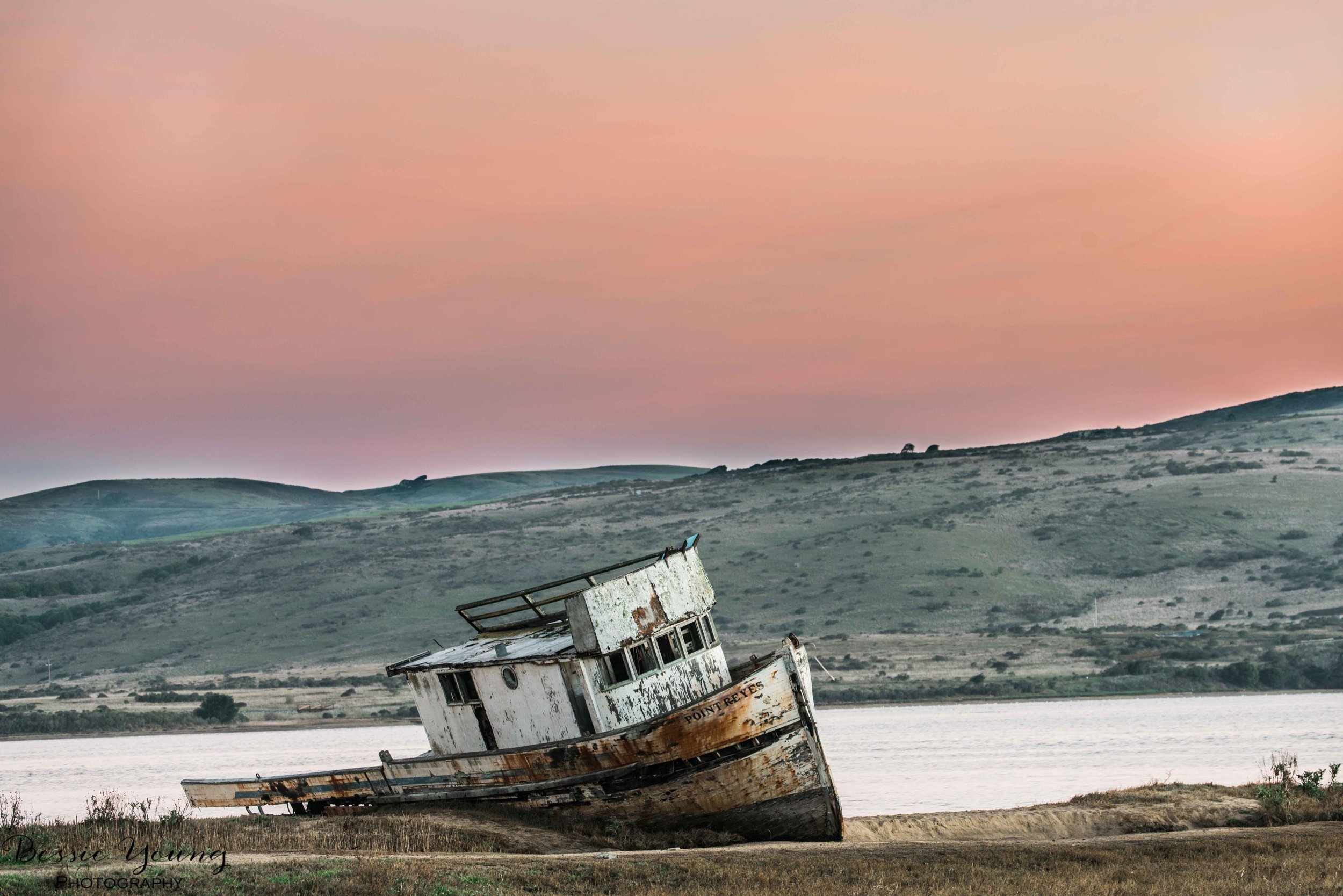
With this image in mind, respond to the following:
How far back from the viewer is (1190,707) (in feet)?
194

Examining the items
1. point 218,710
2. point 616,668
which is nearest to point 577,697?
point 616,668

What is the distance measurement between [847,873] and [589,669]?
7.41 meters

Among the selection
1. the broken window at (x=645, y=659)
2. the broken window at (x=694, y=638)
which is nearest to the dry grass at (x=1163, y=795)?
the broken window at (x=694, y=638)

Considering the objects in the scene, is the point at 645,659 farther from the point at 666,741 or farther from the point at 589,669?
the point at 666,741

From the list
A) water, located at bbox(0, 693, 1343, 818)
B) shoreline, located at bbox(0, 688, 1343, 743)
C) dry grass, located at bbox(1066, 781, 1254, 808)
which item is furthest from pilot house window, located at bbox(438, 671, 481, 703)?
shoreline, located at bbox(0, 688, 1343, 743)

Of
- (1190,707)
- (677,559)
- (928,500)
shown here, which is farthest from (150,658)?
(677,559)

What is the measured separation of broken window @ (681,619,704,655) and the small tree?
2063 inches

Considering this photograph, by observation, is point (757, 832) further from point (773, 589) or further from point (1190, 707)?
point (773, 589)

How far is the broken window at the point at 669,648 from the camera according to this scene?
85.5ft

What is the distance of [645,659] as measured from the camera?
25609mm

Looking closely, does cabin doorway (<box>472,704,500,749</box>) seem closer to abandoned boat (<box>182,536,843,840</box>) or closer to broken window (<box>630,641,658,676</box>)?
abandoned boat (<box>182,536,843,840</box>)

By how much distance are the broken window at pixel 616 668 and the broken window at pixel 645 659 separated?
28 centimetres

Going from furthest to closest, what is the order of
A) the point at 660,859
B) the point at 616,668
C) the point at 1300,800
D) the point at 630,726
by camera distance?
the point at 616,668, the point at 1300,800, the point at 630,726, the point at 660,859

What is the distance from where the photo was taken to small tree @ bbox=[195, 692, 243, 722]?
2852 inches
